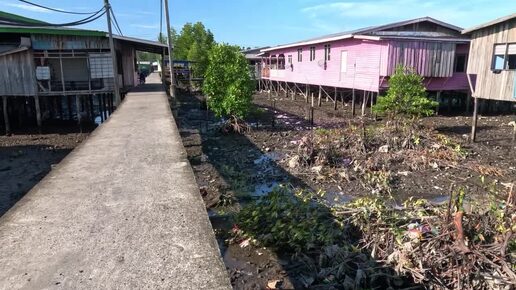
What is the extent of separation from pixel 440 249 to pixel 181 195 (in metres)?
3.21

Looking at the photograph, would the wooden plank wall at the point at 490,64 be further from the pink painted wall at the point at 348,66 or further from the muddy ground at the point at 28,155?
the muddy ground at the point at 28,155

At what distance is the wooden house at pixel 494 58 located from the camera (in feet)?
41.8

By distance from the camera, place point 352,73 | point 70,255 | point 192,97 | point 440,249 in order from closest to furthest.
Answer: point 70,255 → point 440,249 → point 352,73 → point 192,97

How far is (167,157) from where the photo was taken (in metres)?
6.40

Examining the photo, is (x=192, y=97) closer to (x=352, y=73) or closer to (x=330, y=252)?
(x=352, y=73)

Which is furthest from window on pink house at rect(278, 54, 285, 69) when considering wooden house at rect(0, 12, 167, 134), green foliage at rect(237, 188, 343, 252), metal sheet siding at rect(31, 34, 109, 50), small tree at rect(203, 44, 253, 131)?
green foliage at rect(237, 188, 343, 252)

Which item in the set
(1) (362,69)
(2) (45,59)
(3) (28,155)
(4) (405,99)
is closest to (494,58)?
(4) (405,99)

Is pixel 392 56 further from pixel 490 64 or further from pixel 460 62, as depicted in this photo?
pixel 460 62

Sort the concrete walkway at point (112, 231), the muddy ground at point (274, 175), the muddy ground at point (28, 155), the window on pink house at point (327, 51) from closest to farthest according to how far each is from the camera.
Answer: the concrete walkway at point (112, 231) → the muddy ground at point (274, 175) → the muddy ground at point (28, 155) → the window on pink house at point (327, 51)

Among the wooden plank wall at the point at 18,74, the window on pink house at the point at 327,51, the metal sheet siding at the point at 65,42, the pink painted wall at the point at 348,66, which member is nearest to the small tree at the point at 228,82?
the metal sheet siding at the point at 65,42

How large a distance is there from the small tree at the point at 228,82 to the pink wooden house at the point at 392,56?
5.84 meters

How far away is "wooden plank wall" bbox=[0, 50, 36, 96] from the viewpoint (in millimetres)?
17156

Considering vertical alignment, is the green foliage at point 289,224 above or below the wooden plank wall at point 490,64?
below

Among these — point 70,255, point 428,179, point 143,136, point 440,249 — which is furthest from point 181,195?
point 428,179
